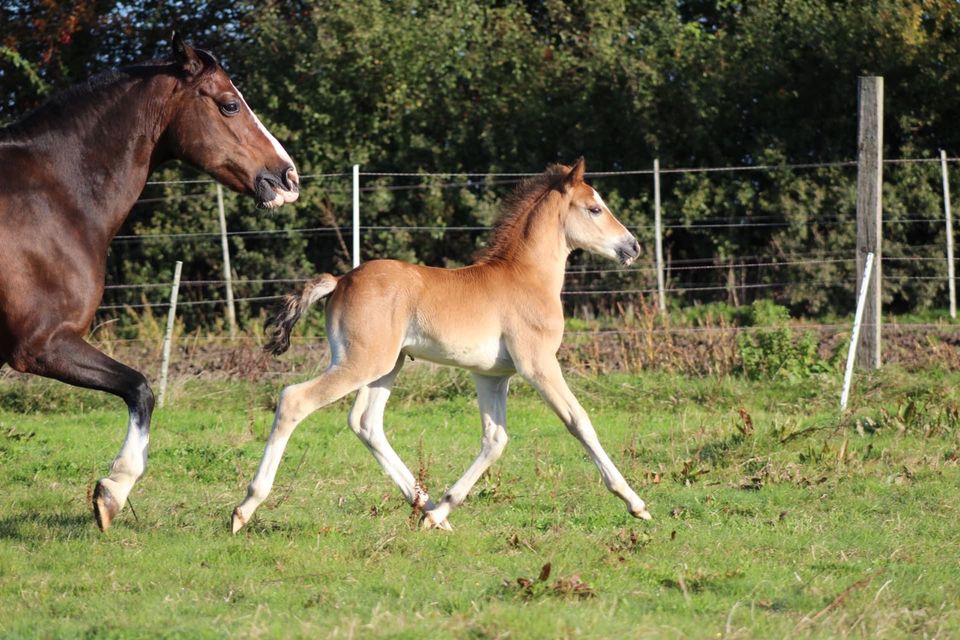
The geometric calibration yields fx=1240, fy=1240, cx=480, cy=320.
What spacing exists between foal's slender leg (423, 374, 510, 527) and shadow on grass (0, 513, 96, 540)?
6.20 ft

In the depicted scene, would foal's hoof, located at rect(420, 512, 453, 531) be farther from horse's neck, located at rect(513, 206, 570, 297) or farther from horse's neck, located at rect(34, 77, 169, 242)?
horse's neck, located at rect(34, 77, 169, 242)

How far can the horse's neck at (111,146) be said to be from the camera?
646 centimetres

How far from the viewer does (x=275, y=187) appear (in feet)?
22.2

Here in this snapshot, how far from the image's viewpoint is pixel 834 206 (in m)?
16.3

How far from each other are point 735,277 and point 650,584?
39.1 ft

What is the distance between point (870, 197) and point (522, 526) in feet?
21.4

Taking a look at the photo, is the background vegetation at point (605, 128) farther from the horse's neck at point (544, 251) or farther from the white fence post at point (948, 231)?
the horse's neck at point (544, 251)

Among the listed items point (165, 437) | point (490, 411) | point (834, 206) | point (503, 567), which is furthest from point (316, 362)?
point (834, 206)

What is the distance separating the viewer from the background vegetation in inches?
640

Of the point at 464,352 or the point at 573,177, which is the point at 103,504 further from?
the point at 573,177

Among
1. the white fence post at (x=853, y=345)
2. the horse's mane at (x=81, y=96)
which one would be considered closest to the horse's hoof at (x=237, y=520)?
the horse's mane at (x=81, y=96)

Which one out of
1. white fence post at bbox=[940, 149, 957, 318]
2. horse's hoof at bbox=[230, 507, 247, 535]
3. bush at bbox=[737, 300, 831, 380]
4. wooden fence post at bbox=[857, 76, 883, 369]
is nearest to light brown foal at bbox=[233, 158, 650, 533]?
horse's hoof at bbox=[230, 507, 247, 535]

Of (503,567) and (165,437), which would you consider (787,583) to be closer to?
(503,567)

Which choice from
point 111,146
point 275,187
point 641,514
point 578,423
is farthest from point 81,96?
point 641,514
